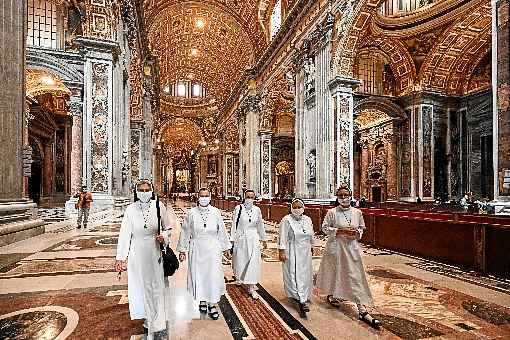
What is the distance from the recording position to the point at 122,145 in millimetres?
15812

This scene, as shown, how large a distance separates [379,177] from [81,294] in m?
20.9

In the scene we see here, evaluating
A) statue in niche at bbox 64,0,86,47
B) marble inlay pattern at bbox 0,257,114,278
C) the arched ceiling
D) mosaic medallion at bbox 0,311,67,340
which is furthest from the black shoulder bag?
the arched ceiling

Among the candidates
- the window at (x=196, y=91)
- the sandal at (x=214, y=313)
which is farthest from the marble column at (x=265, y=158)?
the window at (x=196, y=91)

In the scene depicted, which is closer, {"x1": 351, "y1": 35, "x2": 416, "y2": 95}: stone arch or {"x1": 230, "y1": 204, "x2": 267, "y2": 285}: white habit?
{"x1": 230, "y1": 204, "x2": 267, "y2": 285}: white habit

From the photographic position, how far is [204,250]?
13.0ft

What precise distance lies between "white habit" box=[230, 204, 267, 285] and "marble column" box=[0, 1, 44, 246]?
471cm

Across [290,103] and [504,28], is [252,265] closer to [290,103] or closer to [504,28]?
[504,28]

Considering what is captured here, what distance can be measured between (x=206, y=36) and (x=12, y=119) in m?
28.0

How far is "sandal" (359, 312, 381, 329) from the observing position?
11.4ft

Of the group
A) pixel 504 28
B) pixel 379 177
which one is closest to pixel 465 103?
pixel 379 177

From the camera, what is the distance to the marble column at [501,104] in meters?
7.34

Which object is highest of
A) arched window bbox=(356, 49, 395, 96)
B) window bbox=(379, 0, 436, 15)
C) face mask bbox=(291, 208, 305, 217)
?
window bbox=(379, 0, 436, 15)

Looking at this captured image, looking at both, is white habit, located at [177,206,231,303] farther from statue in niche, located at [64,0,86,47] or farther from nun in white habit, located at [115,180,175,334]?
statue in niche, located at [64,0,86,47]

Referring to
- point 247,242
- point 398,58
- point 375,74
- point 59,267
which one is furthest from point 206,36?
point 247,242
